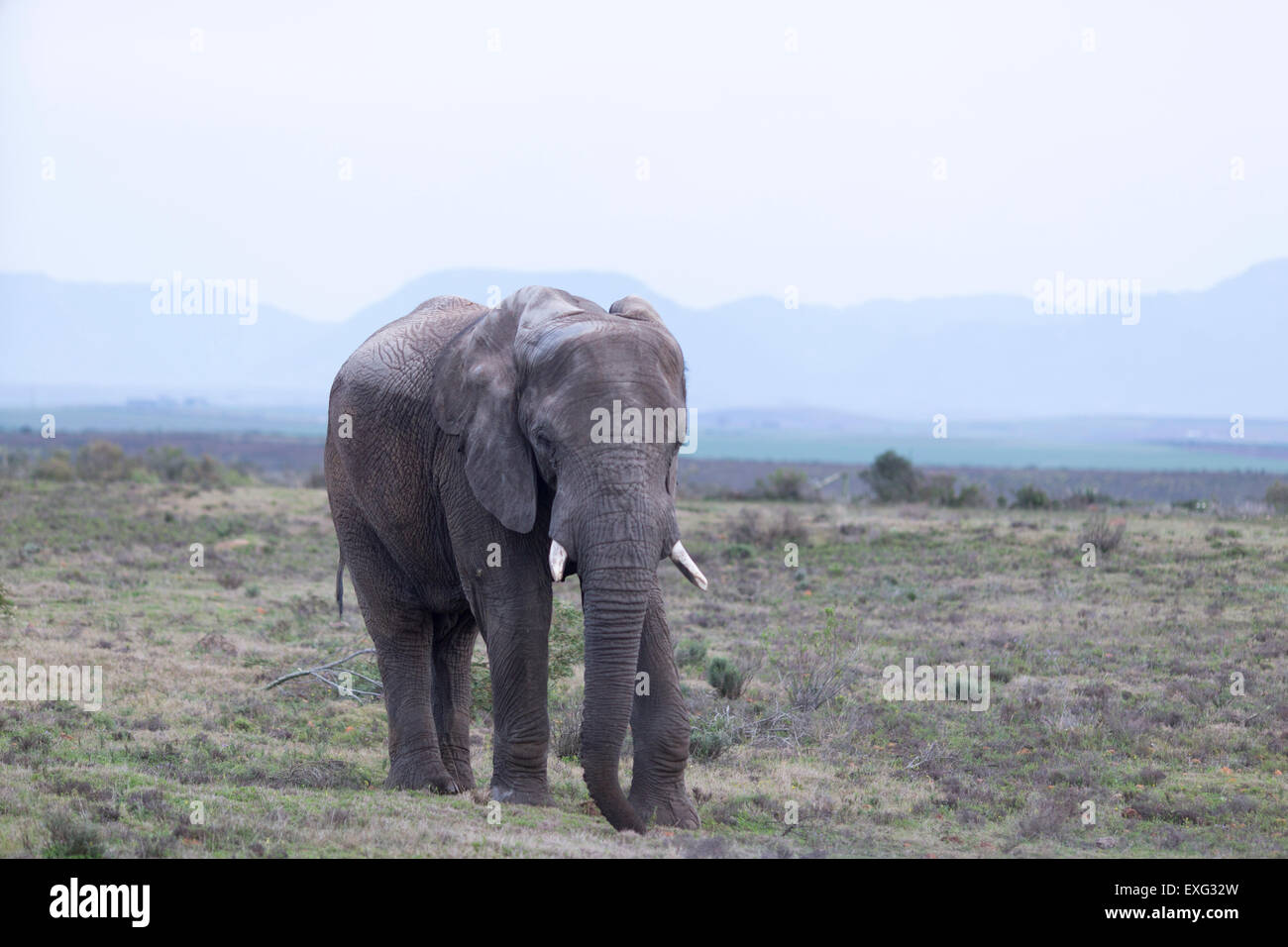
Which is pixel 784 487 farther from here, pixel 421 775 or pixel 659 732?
pixel 659 732

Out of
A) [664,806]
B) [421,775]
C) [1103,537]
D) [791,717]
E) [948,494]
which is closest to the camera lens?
[664,806]

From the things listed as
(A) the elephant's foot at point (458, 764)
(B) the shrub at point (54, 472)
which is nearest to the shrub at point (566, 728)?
(A) the elephant's foot at point (458, 764)

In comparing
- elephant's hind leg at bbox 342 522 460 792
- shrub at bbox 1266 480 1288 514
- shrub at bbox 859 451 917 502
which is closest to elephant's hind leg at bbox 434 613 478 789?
elephant's hind leg at bbox 342 522 460 792

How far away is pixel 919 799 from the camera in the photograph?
36.6 feet

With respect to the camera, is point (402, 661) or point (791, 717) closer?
point (402, 661)

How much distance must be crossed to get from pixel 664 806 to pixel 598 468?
8.14 ft

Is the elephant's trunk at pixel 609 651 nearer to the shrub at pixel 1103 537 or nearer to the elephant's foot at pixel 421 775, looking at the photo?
the elephant's foot at pixel 421 775

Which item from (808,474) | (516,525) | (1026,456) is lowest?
(1026,456)

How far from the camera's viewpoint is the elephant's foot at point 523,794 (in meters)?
9.27

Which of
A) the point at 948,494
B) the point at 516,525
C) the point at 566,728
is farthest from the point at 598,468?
the point at 948,494

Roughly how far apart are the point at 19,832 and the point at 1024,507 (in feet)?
114

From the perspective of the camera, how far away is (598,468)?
8.05 meters

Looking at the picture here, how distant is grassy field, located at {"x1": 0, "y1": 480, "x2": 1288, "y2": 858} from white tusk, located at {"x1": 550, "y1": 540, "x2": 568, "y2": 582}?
157cm
